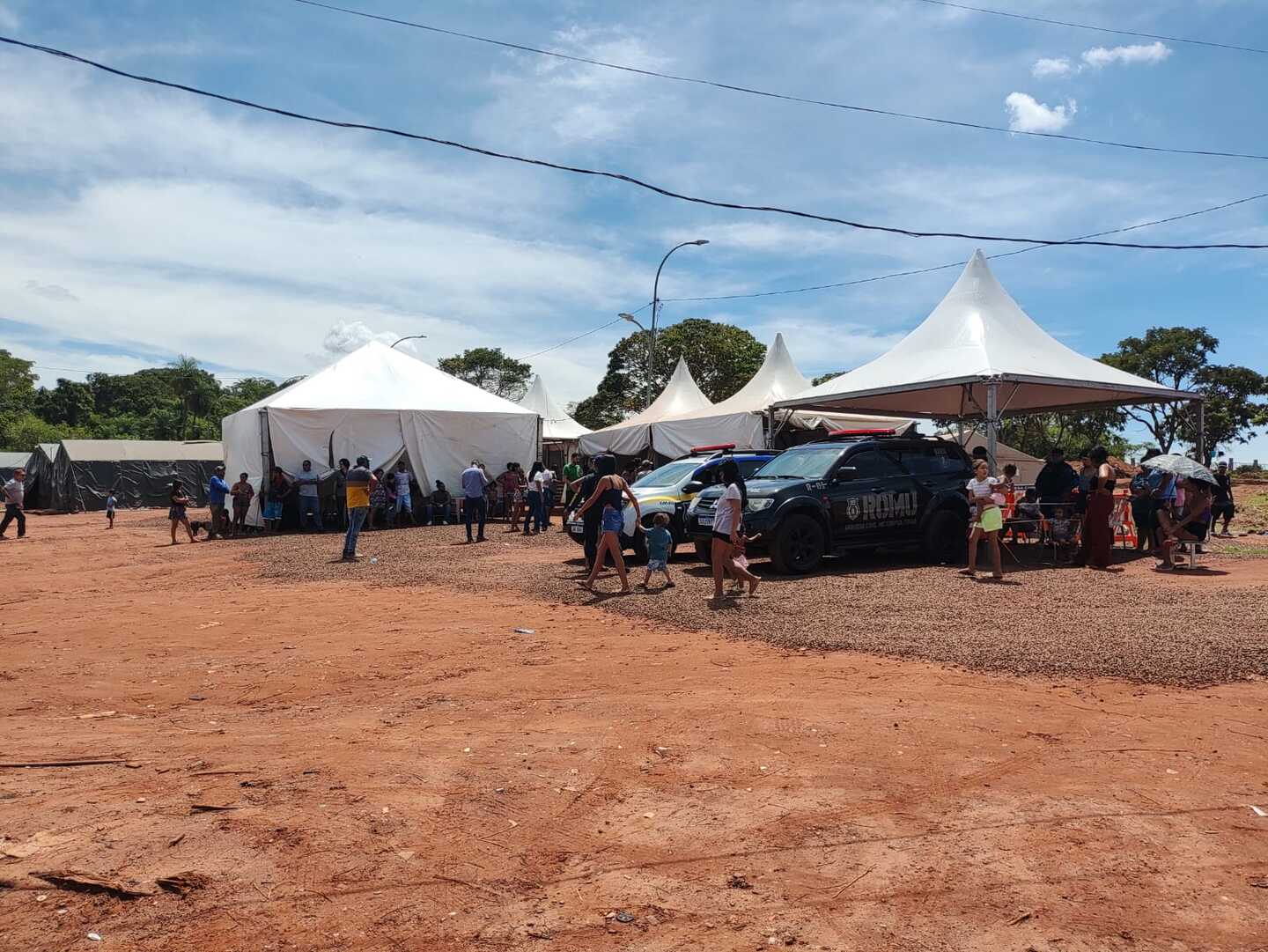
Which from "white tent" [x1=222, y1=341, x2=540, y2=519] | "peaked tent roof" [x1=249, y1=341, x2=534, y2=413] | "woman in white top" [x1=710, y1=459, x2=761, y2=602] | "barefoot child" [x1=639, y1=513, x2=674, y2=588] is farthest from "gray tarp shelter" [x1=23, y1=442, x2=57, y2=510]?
"woman in white top" [x1=710, y1=459, x2=761, y2=602]

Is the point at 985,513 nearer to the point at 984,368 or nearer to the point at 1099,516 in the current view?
the point at 1099,516

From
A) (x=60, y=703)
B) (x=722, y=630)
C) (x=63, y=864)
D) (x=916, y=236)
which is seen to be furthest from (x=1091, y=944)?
(x=916, y=236)

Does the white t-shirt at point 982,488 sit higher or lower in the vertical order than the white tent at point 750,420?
lower

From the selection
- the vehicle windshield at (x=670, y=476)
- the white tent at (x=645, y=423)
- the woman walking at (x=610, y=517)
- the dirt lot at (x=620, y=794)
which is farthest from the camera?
the white tent at (x=645, y=423)

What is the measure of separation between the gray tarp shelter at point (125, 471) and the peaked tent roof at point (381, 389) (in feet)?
43.8

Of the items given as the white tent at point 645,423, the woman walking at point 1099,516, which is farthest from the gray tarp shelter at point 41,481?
the woman walking at point 1099,516

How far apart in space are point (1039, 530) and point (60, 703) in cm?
1235

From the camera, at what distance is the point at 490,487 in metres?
24.0

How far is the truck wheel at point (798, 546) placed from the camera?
1166 cm

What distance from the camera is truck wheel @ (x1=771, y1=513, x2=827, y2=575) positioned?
1166 cm

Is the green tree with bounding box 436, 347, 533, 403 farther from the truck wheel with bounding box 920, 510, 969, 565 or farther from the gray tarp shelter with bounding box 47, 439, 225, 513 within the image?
the truck wheel with bounding box 920, 510, 969, 565

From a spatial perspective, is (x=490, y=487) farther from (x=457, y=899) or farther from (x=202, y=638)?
(x=457, y=899)

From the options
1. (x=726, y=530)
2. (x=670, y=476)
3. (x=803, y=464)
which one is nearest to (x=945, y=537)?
(x=803, y=464)

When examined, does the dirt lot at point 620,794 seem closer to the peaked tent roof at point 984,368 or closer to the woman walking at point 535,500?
the peaked tent roof at point 984,368
